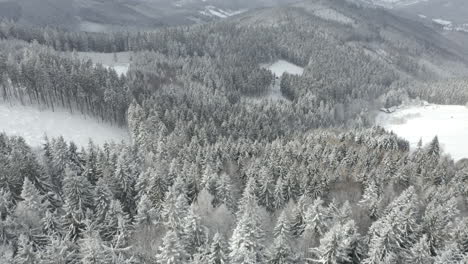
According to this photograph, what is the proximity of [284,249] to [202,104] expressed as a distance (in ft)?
276

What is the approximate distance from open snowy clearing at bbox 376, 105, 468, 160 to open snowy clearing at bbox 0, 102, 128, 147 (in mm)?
102293

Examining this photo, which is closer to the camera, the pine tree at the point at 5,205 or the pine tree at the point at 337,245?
the pine tree at the point at 337,245

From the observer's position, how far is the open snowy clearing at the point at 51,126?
89875mm

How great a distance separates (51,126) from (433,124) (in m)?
143

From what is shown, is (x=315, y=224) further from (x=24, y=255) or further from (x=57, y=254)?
(x=24, y=255)

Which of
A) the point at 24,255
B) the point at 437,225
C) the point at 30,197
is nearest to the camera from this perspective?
the point at 24,255

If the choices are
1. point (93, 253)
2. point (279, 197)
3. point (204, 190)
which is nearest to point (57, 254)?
point (93, 253)

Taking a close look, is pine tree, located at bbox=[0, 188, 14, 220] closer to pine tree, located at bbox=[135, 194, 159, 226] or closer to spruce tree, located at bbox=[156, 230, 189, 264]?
pine tree, located at bbox=[135, 194, 159, 226]

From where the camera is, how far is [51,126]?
314 ft

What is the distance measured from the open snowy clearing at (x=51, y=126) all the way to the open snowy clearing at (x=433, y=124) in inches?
4027

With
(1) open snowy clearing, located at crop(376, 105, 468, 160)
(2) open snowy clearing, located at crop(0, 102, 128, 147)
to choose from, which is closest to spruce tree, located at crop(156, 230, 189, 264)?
(2) open snowy clearing, located at crop(0, 102, 128, 147)

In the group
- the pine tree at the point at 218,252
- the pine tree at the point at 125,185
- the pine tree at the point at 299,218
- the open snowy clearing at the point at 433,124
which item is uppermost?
the pine tree at the point at 218,252

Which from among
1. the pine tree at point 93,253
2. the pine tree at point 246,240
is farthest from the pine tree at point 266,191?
the pine tree at point 93,253

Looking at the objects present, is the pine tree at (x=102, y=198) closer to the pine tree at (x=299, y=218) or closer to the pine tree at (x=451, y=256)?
the pine tree at (x=299, y=218)
